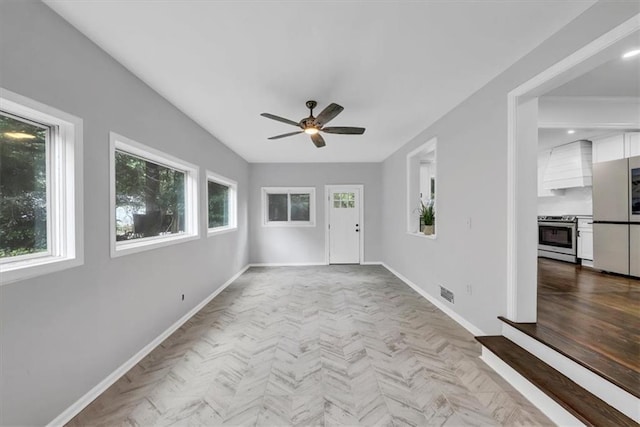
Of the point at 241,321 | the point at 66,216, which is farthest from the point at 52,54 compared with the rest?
the point at 241,321

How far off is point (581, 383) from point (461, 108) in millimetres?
2672

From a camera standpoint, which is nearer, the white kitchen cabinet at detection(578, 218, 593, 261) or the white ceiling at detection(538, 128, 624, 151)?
the white ceiling at detection(538, 128, 624, 151)

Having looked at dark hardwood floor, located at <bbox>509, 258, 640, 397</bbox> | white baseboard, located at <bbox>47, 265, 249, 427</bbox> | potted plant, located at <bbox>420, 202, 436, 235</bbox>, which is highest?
potted plant, located at <bbox>420, 202, 436, 235</bbox>

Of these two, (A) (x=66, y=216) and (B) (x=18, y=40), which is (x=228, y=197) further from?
(B) (x=18, y=40)

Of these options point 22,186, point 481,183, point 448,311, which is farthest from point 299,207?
point 22,186

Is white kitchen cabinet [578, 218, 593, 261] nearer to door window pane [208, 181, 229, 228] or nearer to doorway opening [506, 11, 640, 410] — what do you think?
doorway opening [506, 11, 640, 410]

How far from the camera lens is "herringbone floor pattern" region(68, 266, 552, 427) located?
5.43 feet

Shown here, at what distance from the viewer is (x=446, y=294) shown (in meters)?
3.34

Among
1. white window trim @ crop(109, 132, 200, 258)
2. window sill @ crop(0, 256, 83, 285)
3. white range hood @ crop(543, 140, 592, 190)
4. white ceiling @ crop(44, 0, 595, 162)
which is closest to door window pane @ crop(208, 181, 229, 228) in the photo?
white window trim @ crop(109, 132, 200, 258)

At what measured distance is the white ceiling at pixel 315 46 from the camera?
1596 mm

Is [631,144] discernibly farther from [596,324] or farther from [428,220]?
[596,324]

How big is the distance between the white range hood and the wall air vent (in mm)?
3902

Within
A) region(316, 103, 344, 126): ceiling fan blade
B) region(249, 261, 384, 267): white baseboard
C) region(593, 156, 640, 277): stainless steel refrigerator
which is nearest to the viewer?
region(316, 103, 344, 126): ceiling fan blade

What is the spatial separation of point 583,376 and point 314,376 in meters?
1.79
